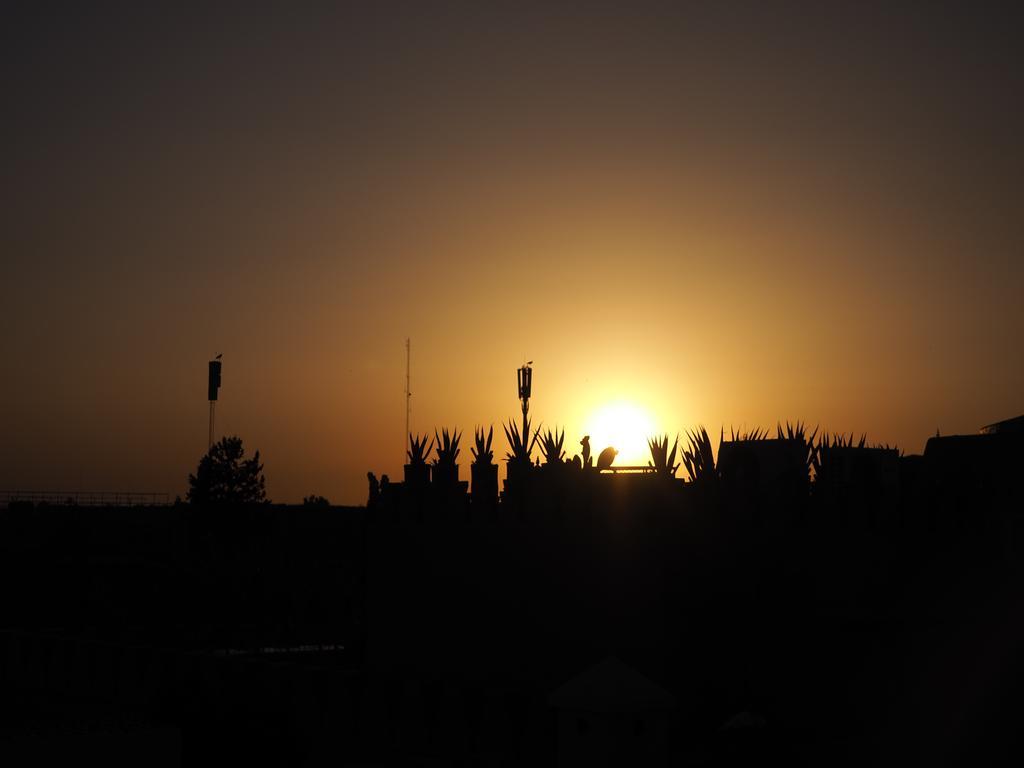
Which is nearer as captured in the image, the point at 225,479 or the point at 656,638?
the point at 656,638

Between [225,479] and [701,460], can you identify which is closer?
[701,460]

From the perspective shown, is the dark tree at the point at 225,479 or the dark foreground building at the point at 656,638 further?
the dark tree at the point at 225,479

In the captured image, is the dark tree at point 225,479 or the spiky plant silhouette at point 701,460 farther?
the dark tree at point 225,479

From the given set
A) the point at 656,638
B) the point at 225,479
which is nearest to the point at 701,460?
the point at 656,638

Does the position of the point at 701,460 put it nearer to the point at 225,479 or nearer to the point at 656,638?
the point at 656,638

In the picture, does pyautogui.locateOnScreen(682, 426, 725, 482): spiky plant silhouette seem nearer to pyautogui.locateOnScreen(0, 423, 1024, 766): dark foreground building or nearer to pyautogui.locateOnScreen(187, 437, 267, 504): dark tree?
pyautogui.locateOnScreen(0, 423, 1024, 766): dark foreground building

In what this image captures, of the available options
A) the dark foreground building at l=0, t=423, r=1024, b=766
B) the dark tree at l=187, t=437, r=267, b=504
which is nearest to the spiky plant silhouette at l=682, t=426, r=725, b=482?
the dark foreground building at l=0, t=423, r=1024, b=766

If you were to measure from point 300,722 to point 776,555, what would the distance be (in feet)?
26.6

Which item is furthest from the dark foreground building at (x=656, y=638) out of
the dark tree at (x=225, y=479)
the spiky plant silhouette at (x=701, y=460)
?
the dark tree at (x=225, y=479)

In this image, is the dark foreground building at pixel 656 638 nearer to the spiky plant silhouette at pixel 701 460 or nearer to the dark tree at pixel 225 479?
the spiky plant silhouette at pixel 701 460

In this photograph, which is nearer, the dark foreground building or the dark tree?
the dark foreground building

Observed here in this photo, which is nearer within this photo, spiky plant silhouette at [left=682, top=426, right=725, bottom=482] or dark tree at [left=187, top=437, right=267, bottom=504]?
spiky plant silhouette at [left=682, top=426, right=725, bottom=482]

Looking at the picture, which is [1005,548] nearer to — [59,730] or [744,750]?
[744,750]

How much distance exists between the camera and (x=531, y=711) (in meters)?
15.5
